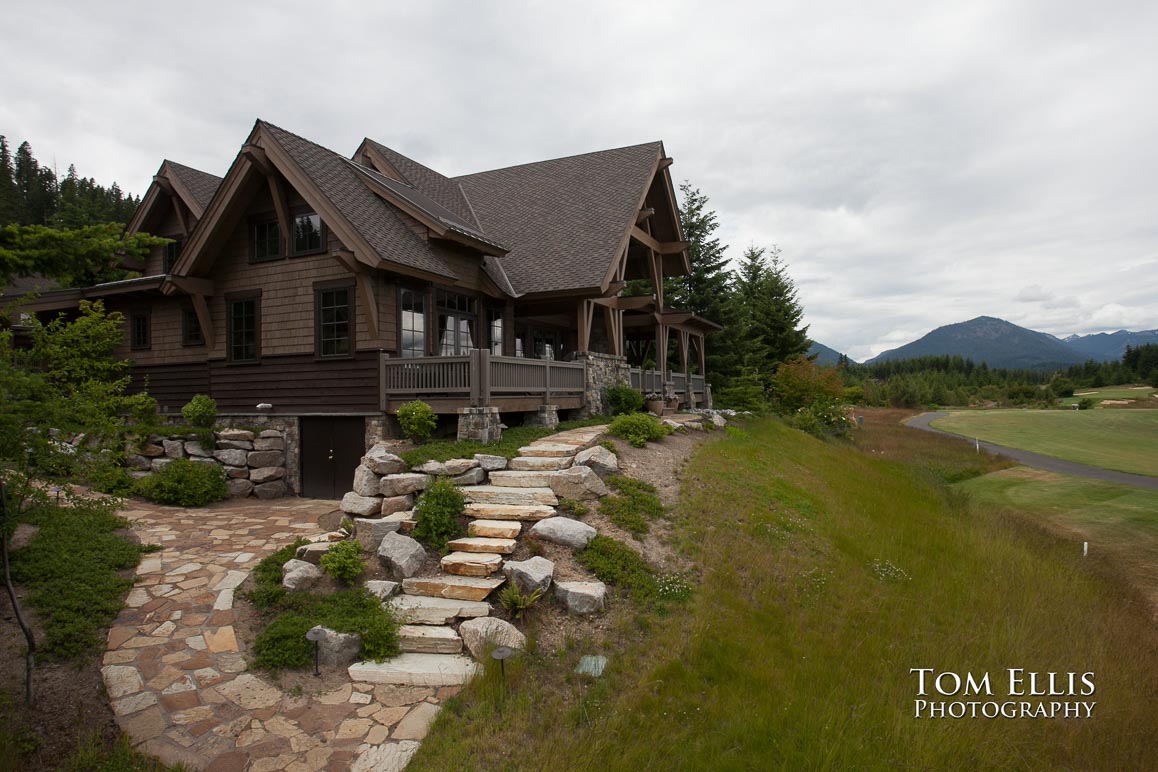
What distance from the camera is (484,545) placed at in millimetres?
7320

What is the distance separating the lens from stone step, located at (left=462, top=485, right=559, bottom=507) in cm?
852

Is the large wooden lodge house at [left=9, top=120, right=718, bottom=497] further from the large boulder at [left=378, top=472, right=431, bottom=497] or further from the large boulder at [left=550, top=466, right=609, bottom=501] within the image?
the large boulder at [left=550, top=466, right=609, bottom=501]

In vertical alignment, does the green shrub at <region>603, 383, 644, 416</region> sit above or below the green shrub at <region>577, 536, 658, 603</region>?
above

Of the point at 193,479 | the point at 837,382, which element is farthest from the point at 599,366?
the point at 837,382

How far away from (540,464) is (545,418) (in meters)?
3.97

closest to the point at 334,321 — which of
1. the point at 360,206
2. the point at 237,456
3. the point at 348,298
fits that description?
the point at 348,298

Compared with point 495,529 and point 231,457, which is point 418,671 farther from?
point 231,457

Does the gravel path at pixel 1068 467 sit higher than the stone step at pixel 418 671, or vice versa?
the stone step at pixel 418 671

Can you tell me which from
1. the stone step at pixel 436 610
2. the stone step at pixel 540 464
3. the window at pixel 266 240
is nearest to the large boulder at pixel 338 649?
the stone step at pixel 436 610

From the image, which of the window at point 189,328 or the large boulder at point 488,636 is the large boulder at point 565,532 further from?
the window at point 189,328

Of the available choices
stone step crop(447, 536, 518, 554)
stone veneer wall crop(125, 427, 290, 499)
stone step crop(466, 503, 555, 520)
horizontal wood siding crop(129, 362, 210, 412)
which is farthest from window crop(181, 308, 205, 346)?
stone step crop(447, 536, 518, 554)

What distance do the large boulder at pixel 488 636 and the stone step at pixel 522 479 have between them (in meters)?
3.24

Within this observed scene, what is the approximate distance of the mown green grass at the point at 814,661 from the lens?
4703mm

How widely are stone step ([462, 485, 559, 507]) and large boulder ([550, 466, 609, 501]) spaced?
0.51 feet
